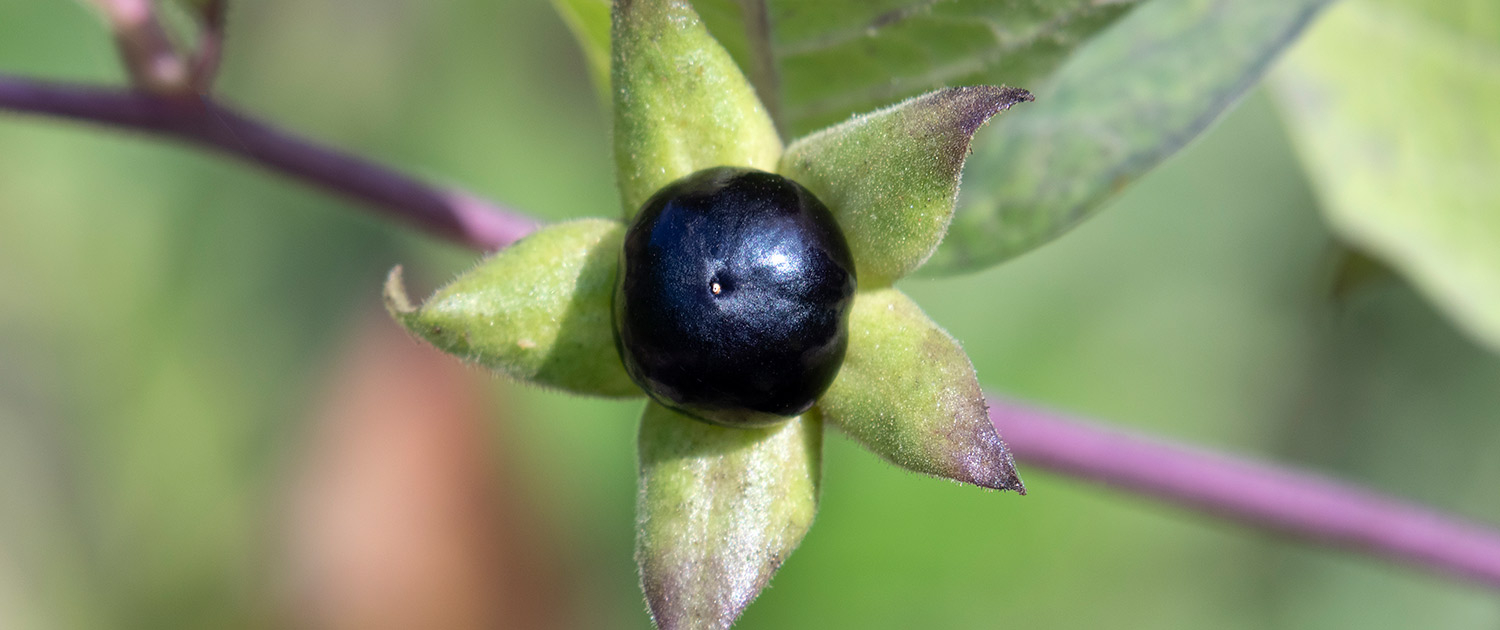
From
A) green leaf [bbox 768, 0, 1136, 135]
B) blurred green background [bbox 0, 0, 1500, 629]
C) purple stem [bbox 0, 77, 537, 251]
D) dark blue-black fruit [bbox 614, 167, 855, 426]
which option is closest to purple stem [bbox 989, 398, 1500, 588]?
green leaf [bbox 768, 0, 1136, 135]

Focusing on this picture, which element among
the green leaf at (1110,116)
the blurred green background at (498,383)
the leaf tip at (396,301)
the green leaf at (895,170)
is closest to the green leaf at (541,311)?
the leaf tip at (396,301)

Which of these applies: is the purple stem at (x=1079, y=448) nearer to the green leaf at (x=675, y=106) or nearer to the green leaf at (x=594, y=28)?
the green leaf at (x=594, y=28)

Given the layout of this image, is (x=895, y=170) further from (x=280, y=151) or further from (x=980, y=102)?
(x=280, y=151)

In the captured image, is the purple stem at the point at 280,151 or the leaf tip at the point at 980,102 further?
the purple stem at the point at 280,151

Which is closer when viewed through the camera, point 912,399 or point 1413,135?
point 912,399

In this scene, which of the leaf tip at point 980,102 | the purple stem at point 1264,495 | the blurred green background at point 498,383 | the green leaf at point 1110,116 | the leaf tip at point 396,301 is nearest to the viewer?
the leaf tip at point 980,102

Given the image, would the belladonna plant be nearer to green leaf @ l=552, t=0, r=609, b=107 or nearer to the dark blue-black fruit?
the dark blue-black fruit

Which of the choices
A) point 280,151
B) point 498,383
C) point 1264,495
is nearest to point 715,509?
point 280,151
